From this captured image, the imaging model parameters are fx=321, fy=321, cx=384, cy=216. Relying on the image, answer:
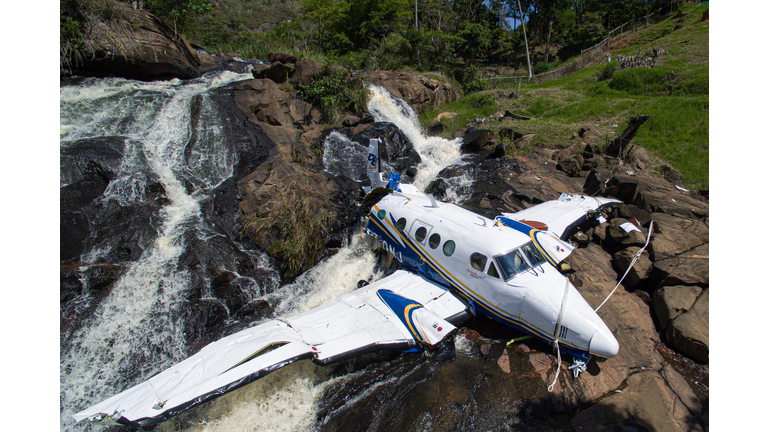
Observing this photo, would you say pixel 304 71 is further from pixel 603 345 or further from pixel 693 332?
pixel 693 332

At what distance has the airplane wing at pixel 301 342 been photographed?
4684mm

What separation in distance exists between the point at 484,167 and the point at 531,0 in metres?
39.1

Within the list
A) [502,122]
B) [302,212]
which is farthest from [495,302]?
[502,122]

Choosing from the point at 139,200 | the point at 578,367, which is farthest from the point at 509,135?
the point at 139,200

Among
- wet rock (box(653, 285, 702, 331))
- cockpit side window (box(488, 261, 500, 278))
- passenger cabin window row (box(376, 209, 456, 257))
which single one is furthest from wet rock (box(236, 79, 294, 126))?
wet rock (box(653, 285, 702, 331))

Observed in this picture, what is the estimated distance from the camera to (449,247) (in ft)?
25.2

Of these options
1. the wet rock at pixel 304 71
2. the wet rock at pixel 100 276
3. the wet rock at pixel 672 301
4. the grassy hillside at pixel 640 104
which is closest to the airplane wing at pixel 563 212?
the wet rock at pixel 672 301

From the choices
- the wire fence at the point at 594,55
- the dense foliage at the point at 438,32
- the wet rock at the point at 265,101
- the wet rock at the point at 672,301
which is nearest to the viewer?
the wet rock at the point at 672,301

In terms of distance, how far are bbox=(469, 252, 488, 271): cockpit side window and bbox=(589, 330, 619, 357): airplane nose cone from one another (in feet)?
7.52

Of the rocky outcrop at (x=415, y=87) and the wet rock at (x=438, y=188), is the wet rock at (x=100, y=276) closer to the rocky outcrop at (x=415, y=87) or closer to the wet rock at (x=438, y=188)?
the wet rock at (x=438, y=188)

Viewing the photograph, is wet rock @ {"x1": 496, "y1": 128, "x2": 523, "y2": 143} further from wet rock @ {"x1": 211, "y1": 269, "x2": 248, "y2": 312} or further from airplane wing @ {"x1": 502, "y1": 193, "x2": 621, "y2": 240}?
wet rock @ {"x1": 211, "y1": 269, "x2": 248, "y2": 312}

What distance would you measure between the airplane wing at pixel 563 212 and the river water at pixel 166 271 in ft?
11.6

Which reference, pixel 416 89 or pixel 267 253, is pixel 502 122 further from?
pixel 267 253

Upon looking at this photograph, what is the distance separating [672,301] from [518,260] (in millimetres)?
3269
